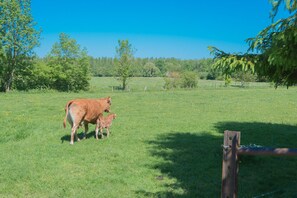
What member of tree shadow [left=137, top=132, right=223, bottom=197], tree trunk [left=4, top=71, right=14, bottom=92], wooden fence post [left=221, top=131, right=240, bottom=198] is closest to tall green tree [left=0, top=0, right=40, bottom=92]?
tree trunk [left=4, top=71, right=14, bottom=92]

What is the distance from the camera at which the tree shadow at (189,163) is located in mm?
7684

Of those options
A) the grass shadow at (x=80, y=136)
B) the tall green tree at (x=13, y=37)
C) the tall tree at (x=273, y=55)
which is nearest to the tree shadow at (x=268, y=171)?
the tall tree at (x=273, y=55)

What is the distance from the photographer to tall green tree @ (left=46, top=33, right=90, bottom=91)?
53.2 meters

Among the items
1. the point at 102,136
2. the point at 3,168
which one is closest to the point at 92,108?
the point at 102,136

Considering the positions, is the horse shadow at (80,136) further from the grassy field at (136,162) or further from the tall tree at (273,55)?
the tall tree at (273,55)

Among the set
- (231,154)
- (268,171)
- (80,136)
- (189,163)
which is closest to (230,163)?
(231,154)

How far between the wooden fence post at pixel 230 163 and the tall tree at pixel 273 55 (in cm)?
251

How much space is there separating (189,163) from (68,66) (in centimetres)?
4688

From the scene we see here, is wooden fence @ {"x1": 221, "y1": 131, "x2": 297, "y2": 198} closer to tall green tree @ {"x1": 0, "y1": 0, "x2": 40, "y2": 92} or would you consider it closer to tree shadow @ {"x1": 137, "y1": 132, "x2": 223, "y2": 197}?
tree shadow @ {"x1": 137, "y1": 132, "x2": 223, "y2": 197}

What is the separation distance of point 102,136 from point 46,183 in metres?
5.24

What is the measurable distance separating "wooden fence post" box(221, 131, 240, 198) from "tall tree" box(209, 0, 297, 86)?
98.9 inches

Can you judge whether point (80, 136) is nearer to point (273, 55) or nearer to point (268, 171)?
point (268, 171)

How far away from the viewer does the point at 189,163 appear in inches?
387

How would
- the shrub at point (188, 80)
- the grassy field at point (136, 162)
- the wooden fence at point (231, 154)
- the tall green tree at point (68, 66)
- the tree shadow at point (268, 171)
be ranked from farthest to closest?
the shrub at point (188, 80) → the tall green tree at point (68, 66) → the grassy field at point (136, 162) → the tree shadow at point (268, 171) → the wooden fence at point (231, 154)
